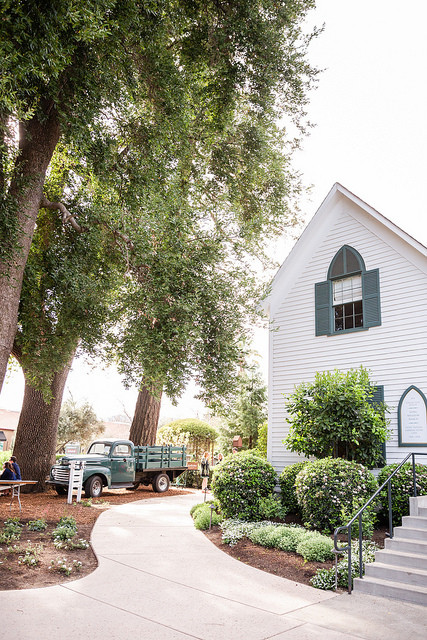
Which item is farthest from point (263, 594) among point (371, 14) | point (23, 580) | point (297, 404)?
point (371, 14)

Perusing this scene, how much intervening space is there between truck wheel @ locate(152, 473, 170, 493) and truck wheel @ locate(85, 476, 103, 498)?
2542 mm

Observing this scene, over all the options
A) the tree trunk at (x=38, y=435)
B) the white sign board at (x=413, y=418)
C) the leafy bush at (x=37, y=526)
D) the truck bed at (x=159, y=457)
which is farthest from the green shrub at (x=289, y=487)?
the tree trunk at (x=38, y=435)

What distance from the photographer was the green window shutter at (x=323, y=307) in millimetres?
12203

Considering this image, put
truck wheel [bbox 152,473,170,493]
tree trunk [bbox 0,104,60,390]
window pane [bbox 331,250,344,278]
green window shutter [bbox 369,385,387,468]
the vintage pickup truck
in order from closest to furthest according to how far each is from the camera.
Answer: tree trunk [bbox 0,104,60,390], green window shutter [bbox 369,385,387,468], window pane [bbox 331,250,344,278], the vintage pickup truck, truck wheel [bbox 152,473,170,493]

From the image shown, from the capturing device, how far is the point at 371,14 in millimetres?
9609

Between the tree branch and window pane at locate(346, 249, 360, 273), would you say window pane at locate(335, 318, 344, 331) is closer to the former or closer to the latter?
window pane at locate(346, 249, 360, 273)

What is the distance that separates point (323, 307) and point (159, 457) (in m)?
7.81

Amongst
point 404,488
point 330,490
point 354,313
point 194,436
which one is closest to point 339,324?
point 354,313

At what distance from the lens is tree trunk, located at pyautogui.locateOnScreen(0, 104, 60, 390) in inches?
291

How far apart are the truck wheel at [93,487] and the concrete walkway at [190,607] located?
6425 mm

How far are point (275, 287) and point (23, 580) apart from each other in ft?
31.5

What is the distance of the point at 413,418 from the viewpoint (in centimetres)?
1013

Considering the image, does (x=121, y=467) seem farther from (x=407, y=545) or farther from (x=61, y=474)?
(x=407, y=545)

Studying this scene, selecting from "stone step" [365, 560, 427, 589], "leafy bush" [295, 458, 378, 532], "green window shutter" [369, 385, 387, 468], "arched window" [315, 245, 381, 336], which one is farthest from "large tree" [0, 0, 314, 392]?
"green window shutter" [369, 385, 387, 468]
